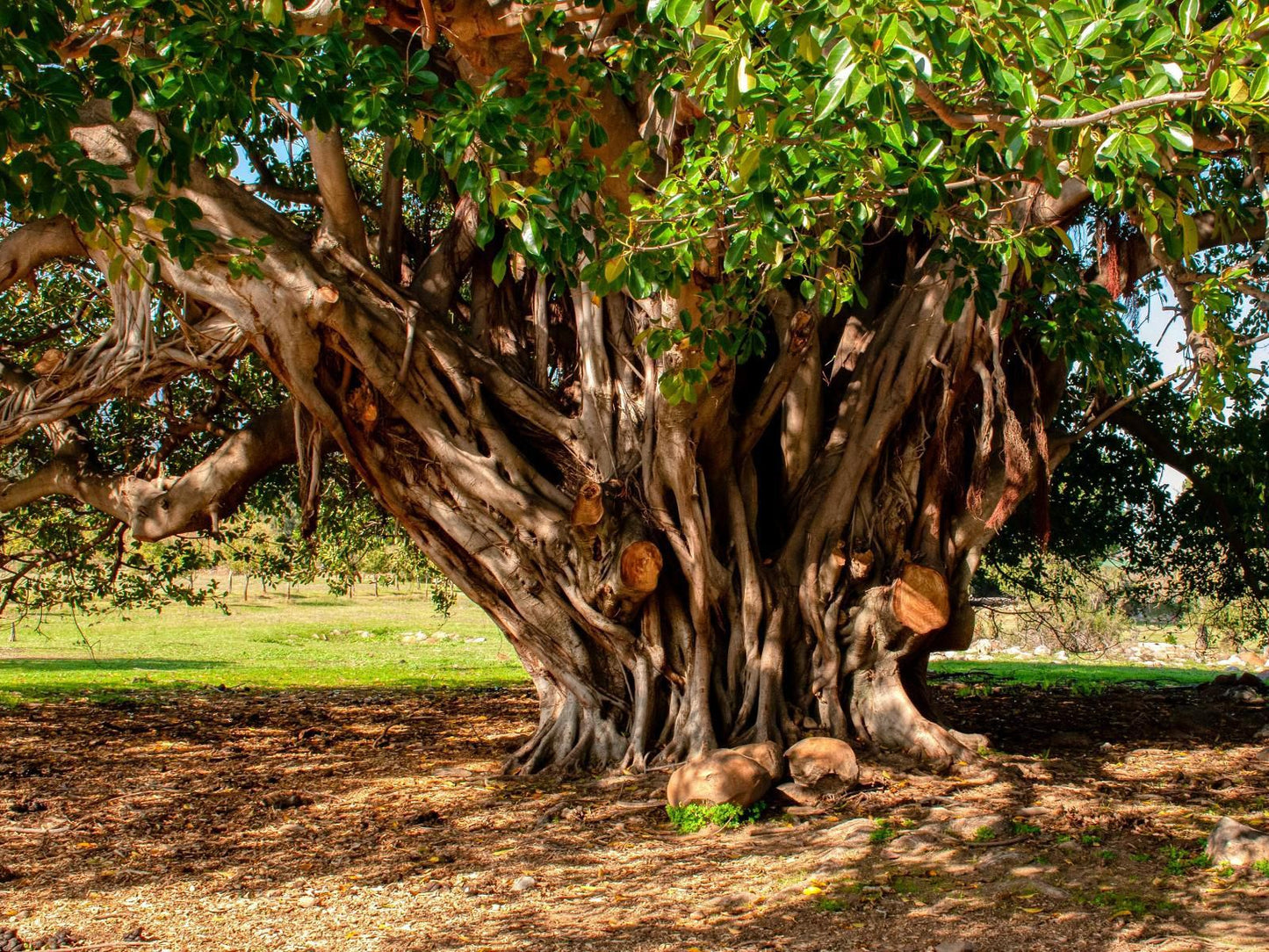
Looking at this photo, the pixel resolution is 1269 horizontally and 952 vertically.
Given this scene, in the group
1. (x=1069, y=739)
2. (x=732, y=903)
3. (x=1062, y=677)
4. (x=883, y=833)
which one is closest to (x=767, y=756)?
(x=883, y=833)

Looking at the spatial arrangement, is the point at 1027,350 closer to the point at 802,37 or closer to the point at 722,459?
the point at 722,459

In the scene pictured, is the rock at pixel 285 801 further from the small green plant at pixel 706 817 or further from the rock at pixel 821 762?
the rock at pixel 821 762

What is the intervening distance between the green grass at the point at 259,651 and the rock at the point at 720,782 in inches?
295

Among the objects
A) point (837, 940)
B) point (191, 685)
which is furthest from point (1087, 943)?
point (191, 685)

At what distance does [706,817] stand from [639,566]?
142cm

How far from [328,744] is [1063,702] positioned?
6.13 meters

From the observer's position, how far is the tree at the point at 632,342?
3.85 metres

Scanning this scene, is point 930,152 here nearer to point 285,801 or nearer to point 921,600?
point 921,600

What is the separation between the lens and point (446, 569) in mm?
6840

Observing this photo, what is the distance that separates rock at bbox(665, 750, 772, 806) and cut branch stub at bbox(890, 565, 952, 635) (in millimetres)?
1435

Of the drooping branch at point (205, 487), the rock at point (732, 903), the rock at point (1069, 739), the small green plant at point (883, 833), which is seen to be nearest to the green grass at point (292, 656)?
the rock at point (1069, 739)

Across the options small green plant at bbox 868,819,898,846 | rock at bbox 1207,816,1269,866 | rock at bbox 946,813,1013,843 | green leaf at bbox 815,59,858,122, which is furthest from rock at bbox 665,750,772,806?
green leaf at bbox 815,59,858,122

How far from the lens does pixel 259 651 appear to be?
21.8m

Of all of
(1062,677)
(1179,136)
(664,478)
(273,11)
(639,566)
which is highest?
(273,11)
